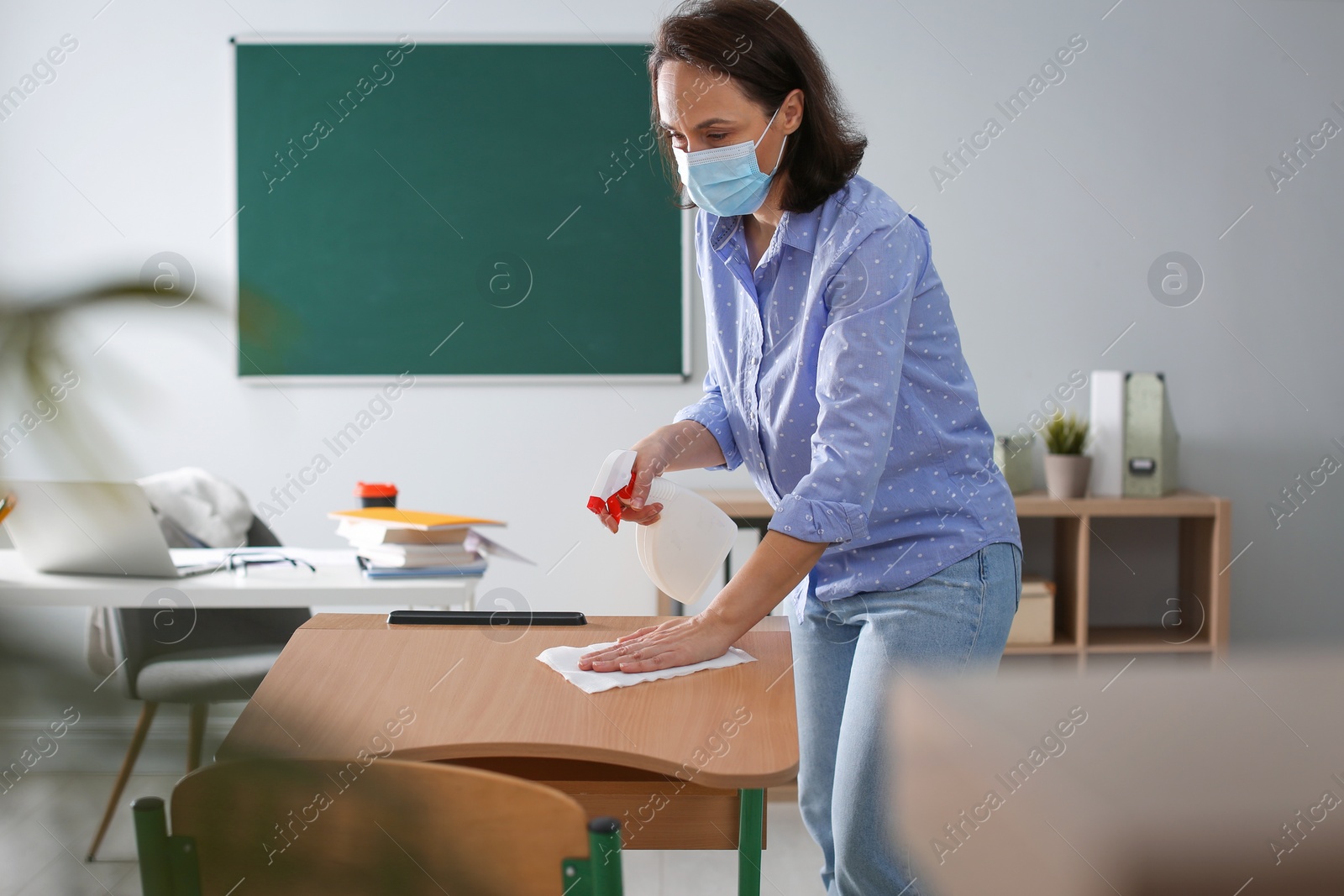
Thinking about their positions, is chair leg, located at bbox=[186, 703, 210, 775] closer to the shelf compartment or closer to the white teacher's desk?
the white teacher's desk

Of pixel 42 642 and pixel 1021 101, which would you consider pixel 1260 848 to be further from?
pixel 1021 101

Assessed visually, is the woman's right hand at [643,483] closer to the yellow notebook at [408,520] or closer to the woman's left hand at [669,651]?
the woman's left hand at [669,651]

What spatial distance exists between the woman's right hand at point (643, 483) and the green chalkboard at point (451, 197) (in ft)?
5.61

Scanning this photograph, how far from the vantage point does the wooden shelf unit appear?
2.82 meters

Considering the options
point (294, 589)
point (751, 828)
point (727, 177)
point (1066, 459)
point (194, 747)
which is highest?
point (727, 177)

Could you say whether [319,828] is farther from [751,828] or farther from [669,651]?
[751,828]

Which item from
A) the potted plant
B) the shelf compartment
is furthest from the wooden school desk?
the shelf compartment

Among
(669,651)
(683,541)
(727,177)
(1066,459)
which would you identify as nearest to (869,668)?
(669,651)

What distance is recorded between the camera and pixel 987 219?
309 centimetres

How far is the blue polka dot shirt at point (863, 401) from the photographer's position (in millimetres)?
1140

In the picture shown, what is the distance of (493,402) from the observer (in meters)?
3.10

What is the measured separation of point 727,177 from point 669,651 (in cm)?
58

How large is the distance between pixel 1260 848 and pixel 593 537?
2815mm

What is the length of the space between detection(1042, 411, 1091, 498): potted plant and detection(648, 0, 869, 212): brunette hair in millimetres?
1764
